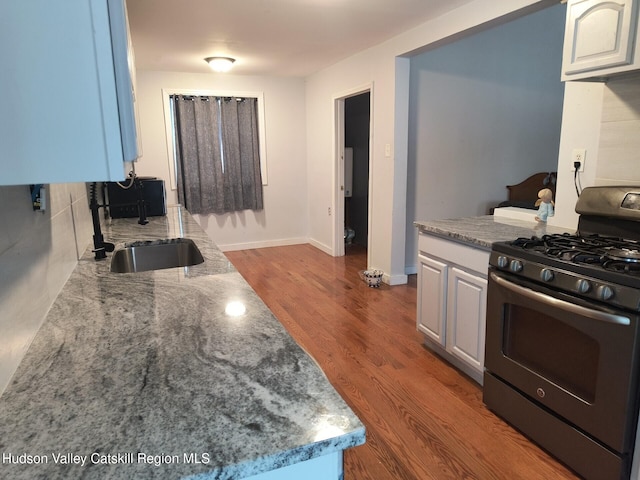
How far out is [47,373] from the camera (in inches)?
35.7

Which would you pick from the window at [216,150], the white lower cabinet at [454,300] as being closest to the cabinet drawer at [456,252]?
the white lower cabinet at [454,300]

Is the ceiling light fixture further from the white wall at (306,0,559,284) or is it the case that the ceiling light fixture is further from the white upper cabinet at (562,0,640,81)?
the white upper cabinet at (562,0,640,81)

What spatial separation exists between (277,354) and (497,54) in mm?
4622

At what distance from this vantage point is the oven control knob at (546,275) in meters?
1.62

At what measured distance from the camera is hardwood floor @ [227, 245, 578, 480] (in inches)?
68.6

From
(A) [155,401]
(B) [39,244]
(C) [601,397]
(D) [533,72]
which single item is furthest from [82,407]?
(D) [533,72]

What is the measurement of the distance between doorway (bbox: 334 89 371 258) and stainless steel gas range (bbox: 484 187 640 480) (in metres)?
3.44

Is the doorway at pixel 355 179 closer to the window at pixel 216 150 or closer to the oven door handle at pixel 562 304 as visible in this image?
the window at pixel 216 150

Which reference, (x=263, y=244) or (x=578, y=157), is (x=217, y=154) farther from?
(x=578, y=157)

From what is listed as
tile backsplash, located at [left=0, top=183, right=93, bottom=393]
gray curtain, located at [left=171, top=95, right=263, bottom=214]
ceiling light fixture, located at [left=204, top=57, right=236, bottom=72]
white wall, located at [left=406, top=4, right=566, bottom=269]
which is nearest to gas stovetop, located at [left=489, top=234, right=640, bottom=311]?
tile backsplash, located at [left=0, top=183, right=93, bottom=393]

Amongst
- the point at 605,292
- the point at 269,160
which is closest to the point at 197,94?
the point at 269,160

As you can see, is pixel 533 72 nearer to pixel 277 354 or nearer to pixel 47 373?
pixel 277 354

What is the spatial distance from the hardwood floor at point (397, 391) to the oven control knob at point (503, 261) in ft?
2.60

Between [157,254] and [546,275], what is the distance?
1.96m
